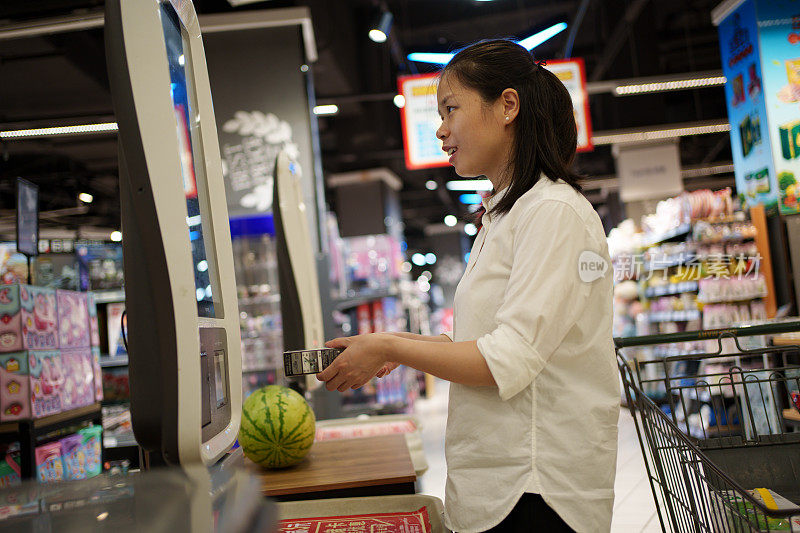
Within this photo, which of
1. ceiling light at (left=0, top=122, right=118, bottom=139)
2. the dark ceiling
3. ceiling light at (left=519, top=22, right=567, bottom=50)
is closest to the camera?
ceiling light at (left=519, top=22, right=567, bottom=50)

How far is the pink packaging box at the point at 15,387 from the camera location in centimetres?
330

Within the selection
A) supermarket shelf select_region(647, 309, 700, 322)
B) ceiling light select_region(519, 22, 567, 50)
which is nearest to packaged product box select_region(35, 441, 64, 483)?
ceiling light select_region(519, 22, 567, 50)

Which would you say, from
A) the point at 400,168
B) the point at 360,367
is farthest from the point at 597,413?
the point at 400,168

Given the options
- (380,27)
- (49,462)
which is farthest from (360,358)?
(380,27)

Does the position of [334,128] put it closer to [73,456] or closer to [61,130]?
[61,130]

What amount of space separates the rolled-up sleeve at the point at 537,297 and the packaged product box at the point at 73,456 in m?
3.28

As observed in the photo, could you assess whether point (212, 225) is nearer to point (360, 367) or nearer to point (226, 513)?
point (360, 367)

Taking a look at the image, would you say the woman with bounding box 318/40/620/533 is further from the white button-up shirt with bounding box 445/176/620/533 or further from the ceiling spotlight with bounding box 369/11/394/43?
the ceiling spotlight with bounding box 369/11/394/43

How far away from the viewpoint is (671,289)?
8578mm

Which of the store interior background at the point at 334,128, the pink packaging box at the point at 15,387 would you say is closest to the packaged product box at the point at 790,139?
the store interior background at the point at 334,128

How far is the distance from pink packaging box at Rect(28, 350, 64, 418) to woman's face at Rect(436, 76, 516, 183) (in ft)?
9.26

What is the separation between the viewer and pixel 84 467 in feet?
13.0

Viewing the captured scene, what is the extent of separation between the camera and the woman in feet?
4.06

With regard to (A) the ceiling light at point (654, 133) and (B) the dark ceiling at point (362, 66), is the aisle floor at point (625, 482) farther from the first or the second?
(A) the ceiling light at point (654, 133)
